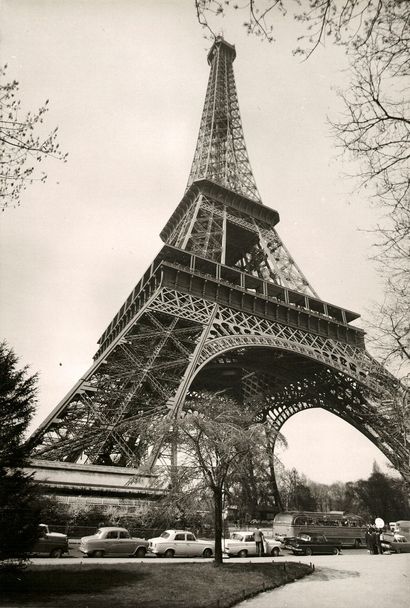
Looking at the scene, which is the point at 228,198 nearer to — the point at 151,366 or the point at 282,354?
the point at 282,354

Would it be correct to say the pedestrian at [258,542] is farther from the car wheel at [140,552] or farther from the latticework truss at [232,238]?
the latticework truss at [232,238]

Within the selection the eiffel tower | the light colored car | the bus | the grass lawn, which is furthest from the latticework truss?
the grass lawn

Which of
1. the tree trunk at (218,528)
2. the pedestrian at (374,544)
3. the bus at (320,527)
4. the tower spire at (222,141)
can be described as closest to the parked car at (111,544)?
the tree trunk at (218,528)

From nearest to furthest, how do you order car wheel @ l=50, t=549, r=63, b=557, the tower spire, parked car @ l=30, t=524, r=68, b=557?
parked car @ l=30, t=524, r=68, b=557, car wheel @ l=50, t=549, r=63, b=557, the tower spire

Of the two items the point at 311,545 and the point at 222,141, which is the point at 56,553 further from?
the point at 222,141

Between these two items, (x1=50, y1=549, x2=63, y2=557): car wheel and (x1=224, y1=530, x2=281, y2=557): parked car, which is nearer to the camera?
(x1=50, y1=549, x2=63, y2=557): car wheel

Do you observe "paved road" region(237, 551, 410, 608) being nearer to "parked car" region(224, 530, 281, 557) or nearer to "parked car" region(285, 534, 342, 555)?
"parked car" region(224, 530, 281, 557)
